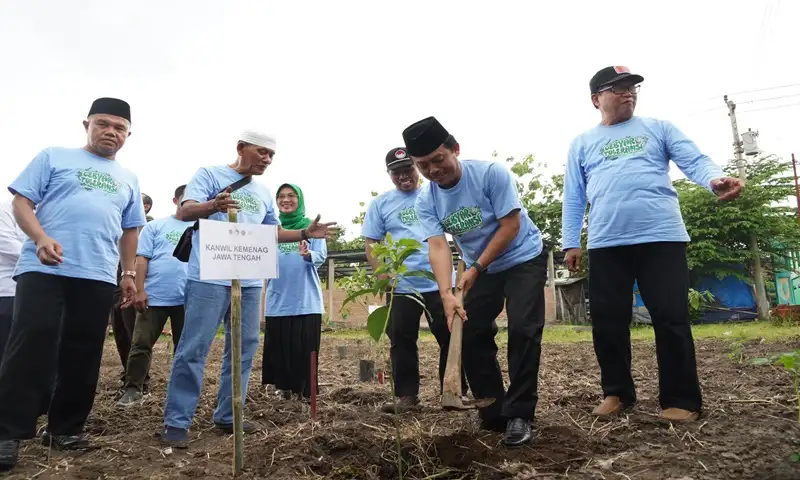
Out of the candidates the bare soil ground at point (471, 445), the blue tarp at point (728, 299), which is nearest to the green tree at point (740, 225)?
the blue tarp at point (728, 299)

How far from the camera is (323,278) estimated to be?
2100cm

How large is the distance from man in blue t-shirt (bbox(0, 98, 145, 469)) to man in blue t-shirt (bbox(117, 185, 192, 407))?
3.74 feet

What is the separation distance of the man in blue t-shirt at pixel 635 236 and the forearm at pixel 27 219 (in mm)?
2920

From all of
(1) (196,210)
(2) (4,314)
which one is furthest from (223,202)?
(2) (4,314)

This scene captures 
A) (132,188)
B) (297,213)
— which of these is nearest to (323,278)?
(297,213)

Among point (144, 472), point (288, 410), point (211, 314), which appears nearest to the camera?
point (144, 472)

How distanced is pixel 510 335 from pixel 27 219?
2492mm

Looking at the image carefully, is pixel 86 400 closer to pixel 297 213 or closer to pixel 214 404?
pixel 214 404

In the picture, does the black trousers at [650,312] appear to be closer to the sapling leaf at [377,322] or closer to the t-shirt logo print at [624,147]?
the t-shirt logo print at [624,147]

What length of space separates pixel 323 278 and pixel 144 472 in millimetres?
18494

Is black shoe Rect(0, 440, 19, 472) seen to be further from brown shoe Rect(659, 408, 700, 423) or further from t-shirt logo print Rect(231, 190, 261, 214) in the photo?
brown shoe Rect(659, 408, 700, 423)

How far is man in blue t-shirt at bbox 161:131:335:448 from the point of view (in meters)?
3.06

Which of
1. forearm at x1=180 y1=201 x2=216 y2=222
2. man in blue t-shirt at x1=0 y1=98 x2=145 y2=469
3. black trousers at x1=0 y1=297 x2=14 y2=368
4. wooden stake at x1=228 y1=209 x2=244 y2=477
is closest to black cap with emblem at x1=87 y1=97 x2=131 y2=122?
man in blue t-shirt at x1=0 y1=98 x2=145 y2=469

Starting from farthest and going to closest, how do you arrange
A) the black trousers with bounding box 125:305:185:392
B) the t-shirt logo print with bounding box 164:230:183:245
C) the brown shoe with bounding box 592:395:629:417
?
the t-shirt logo print with bounding box 164:230:183:245 → the black trousers with bounding box 125:305:185:392 → the brown shoe with bounding box 592:395:629:417
